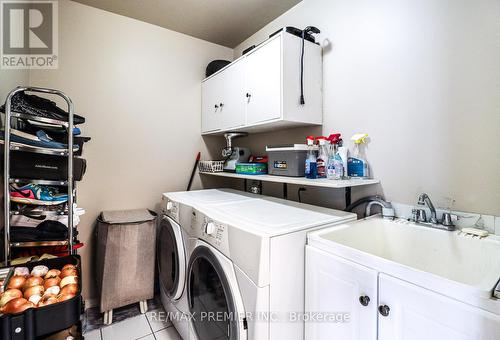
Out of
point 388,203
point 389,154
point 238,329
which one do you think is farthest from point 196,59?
point 238,329

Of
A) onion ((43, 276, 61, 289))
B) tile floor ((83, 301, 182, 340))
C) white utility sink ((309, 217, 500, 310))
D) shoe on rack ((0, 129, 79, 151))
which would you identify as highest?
shoe on rack ((0, 129, 79, 151))

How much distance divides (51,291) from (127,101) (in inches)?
70.7

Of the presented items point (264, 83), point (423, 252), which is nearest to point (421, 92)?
point (423, 252)

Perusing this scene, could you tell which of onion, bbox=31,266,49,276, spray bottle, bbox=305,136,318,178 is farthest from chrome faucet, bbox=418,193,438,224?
→ onion, bbox=31,266,49,276

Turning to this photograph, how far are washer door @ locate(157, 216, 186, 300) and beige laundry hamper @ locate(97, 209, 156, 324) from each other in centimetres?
12

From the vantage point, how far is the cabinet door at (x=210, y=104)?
2.38 meters

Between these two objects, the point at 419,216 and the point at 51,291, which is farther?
the point at 419,216

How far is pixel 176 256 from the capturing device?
1614mm

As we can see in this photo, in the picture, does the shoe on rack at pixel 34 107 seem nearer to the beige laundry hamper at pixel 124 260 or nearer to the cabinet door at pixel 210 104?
the beige laundry hamper at pixel 124 260

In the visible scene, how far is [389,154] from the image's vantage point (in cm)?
144

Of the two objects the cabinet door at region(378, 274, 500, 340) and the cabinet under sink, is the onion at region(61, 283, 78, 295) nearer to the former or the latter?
the cabinet under sink

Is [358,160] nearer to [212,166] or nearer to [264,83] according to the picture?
[264,83]

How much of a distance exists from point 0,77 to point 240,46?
2.16m

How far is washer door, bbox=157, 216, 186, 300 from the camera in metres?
1.55
